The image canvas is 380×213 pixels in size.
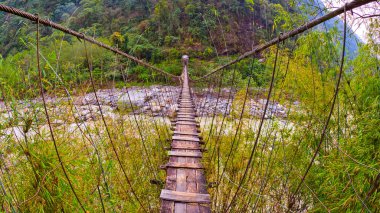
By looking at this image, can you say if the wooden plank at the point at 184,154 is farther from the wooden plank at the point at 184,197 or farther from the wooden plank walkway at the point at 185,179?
the wooden plank at the point at 184,197

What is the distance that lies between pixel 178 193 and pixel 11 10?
831mm

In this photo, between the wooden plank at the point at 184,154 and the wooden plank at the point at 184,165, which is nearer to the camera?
the wooden plank at the point at 184,165

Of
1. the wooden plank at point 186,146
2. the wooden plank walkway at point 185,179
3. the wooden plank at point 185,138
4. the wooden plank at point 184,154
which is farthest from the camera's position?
the wooden plank at point 185,138

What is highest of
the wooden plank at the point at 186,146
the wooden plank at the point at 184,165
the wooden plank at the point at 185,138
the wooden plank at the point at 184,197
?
the wooden plank at the point at 185,138

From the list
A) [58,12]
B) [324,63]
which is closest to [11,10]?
[324,63]

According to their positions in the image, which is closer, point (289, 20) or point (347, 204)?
point (347, 204)

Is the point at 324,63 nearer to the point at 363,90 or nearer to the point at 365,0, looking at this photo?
the point at 363,90

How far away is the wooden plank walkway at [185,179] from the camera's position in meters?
0.95

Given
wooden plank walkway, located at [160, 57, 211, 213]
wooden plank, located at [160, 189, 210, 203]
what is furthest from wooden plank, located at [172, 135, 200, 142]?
wooden plank, located at [160, 189, 210, 203]

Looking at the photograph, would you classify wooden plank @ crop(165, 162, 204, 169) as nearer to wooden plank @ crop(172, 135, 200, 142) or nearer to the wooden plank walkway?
the wooden plank walkway

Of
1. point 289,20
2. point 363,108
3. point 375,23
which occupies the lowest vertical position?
point 363,108

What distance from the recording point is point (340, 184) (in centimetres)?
85

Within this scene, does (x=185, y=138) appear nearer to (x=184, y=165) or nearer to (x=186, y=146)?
(x=186, y=146)

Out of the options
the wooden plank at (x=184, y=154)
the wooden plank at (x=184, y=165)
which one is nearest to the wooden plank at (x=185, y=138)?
the wooden plank at (x=184, y=154)
